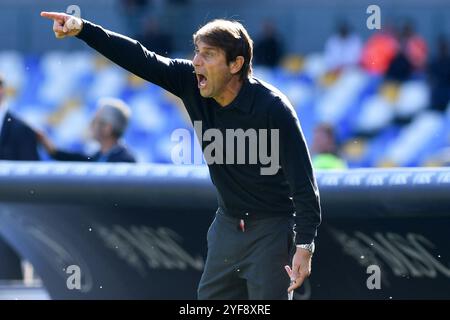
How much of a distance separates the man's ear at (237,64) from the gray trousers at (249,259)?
27.7 inches

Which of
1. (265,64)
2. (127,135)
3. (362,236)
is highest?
(265,64)

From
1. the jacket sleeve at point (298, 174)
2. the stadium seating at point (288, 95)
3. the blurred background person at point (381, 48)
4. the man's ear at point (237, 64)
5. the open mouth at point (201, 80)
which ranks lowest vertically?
the jacket sleeve at point (298, 174)

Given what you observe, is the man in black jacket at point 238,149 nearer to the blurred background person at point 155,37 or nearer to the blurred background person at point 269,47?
the blurred background person at point 155,37

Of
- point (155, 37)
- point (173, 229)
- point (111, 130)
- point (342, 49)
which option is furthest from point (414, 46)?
point (173, 229)

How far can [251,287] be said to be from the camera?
5.89m

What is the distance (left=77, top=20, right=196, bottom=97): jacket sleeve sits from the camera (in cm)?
592

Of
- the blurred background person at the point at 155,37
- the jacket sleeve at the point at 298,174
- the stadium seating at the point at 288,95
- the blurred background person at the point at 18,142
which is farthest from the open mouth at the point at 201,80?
the stadium seating at the point at 288,95

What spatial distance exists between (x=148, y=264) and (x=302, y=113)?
6.24 meters

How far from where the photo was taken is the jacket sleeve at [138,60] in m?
5.92

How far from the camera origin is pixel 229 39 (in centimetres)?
591

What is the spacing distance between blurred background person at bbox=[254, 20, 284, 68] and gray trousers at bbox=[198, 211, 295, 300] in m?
7.88

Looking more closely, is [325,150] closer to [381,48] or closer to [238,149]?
[238,149]
